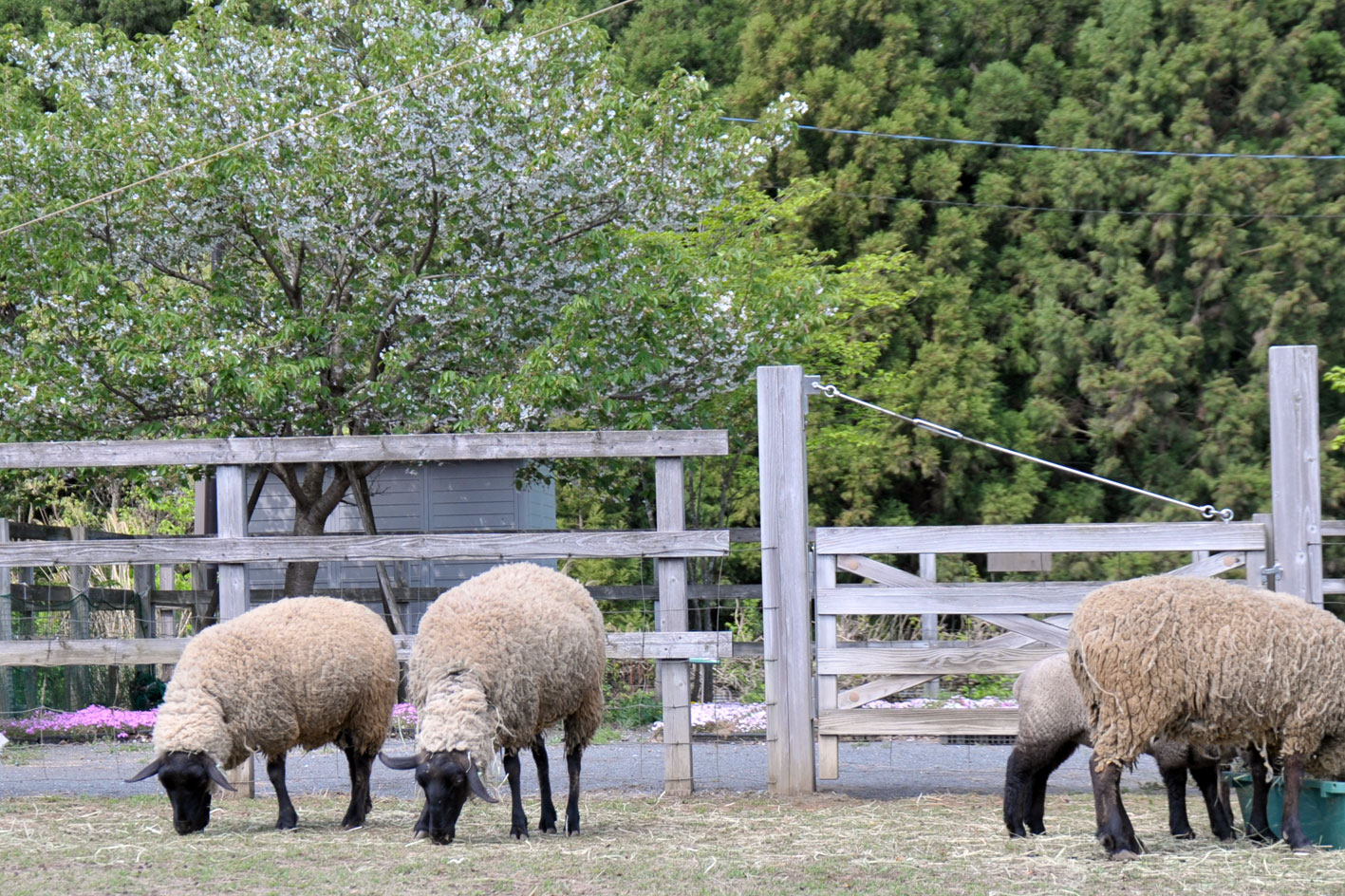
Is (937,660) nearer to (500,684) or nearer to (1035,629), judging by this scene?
(1035,629)

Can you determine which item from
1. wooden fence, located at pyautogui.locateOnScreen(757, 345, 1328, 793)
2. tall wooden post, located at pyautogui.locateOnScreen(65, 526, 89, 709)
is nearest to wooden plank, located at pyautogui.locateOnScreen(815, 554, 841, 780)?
wooden fence, located at pyautogui.locateOnScreen(757, 345, 1328, 793)

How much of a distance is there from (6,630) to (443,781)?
7.02 metres

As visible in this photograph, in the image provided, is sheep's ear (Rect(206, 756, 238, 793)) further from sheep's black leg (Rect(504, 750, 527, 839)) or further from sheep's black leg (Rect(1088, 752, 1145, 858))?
sheep's black leg (Rect(1088, 752, 1145, 858))

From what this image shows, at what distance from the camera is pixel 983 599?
797 cm

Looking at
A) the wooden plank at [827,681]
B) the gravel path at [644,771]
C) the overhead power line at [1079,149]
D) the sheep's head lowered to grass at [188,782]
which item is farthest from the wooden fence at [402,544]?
the overhead power line at [1079,149]

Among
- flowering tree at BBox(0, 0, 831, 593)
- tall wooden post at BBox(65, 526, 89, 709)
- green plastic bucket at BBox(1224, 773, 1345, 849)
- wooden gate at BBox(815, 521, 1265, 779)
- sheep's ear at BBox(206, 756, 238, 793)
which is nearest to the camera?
green plastic bucket at BBox(1224, 773, 1345, 849)

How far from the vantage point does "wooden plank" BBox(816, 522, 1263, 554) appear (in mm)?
7922

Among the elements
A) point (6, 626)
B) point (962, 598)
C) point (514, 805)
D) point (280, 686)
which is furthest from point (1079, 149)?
point (280, 686)

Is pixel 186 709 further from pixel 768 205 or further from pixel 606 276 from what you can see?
pixel 768 205

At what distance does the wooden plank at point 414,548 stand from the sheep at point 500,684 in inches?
29.4

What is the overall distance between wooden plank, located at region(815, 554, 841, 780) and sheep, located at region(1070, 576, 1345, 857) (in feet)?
7.42

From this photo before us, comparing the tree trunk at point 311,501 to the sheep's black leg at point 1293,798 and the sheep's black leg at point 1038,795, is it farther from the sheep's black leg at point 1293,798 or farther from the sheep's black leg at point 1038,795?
the sheep's black leg at point 1293,798

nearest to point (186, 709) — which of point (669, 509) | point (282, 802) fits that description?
point (282, 802)

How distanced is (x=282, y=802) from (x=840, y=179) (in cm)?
1322
